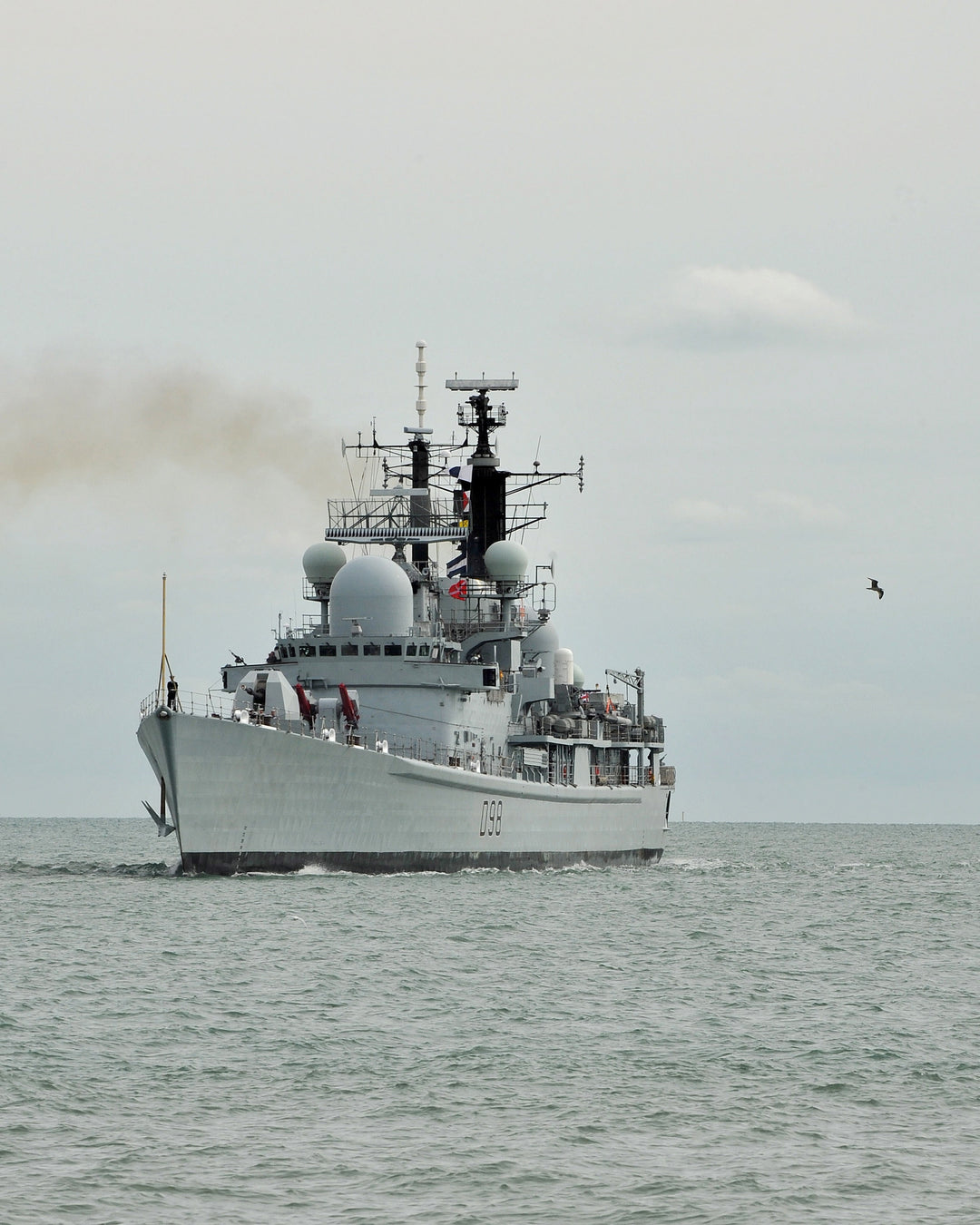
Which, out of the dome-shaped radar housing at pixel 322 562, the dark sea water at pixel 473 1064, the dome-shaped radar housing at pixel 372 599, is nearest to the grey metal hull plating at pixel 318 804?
the dark sea water at pixel 473 1064

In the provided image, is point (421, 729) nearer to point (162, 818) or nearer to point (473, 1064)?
point (162, 818)

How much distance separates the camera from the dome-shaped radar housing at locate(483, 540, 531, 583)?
56.0 metres

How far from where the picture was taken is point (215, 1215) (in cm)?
1361

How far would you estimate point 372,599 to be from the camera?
4800 centimetres

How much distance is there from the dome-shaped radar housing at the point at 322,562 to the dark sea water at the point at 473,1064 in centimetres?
1752

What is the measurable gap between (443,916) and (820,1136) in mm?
18458

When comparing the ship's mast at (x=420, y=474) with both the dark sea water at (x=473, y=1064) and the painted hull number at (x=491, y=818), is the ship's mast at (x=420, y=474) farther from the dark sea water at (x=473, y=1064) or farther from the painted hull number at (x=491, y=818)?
the dark sea water at (x=473, y=1064)

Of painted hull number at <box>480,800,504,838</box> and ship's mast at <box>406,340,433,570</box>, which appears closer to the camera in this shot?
painted hull number at <box>480,800,504,838</box>

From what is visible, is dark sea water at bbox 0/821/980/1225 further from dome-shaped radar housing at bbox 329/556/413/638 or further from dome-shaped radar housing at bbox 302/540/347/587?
dome-shaped radar housing at bbox 302/540/347/587

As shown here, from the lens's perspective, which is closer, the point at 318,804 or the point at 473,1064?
the point at 473,1064

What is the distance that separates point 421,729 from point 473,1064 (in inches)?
1079

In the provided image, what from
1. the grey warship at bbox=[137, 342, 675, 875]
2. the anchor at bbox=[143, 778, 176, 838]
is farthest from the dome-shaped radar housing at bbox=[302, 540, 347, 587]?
the anchor at bbox=[143, 778, 176, 838]

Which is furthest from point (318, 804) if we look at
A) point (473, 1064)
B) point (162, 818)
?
point (473, 1064)

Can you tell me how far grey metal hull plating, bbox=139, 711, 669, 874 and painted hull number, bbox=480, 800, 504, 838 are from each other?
0.04m
